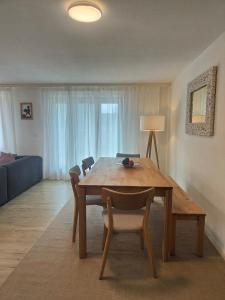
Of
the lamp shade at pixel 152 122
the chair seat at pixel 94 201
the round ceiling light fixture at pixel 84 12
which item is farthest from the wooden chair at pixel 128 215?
the lamp shade at pixel 152 122

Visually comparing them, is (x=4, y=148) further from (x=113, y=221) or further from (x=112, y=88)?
(x=113, y=221)

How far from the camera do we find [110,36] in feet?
8.42

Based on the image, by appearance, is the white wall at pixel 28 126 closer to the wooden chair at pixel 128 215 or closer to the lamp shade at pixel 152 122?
the lamp shade at pixel 152 122

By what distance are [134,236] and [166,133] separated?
3.07 m

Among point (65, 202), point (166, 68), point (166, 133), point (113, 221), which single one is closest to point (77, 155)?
point (65, 202)

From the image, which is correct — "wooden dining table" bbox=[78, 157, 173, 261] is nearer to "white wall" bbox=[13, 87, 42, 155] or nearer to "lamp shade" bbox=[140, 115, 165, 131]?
"lamp shade" bbox=[140, 115, 165, 131]

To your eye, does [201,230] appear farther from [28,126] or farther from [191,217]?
[28,126]

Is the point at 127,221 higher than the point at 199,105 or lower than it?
lower

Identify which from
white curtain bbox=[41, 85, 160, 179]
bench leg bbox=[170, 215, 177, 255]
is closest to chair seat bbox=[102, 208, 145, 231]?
bench leg bbox=[170, 215, 177, 255]

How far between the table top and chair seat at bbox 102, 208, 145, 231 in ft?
1.01

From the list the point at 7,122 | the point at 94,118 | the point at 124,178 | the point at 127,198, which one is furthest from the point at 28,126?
the point at 127,198

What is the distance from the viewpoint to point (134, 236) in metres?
2.78

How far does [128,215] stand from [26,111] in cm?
422

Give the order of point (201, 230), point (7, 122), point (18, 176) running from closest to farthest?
point (201, 230) < point (18, 176) < point (7, 122)
